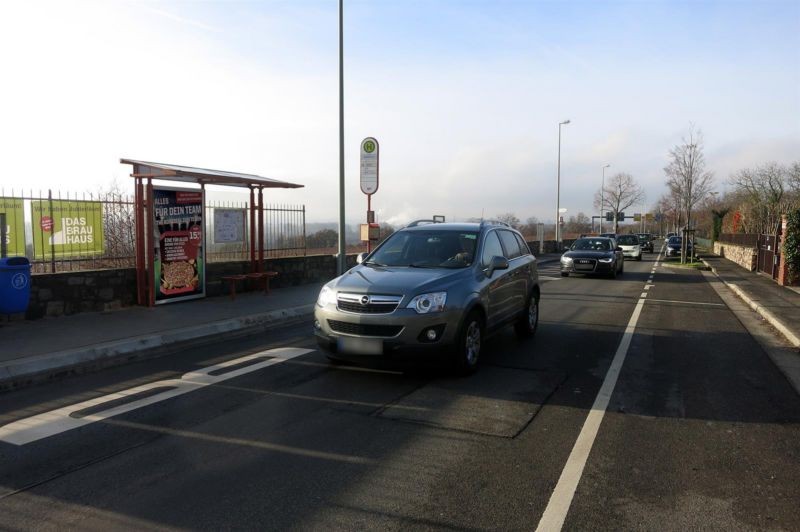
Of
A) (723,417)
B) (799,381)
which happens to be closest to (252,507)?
(723,417)

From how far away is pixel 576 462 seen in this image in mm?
4332

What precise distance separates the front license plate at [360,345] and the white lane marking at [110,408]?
1428 mm

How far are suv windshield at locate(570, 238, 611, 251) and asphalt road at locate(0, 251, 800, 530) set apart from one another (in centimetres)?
1492

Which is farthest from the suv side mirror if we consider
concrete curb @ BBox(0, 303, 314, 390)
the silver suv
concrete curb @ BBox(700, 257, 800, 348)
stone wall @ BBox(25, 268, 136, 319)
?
stone wall @ BBox(25, 268, 136, 319)

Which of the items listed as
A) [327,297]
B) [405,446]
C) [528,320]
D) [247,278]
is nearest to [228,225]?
[247,278]

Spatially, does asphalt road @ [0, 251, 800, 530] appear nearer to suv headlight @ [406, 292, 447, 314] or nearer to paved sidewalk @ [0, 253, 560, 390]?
paved sidewalk @ [0, 253, 560, 390]

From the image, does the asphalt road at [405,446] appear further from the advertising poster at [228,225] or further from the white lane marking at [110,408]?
the advertising poster at [228,225]

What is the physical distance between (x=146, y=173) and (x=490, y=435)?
8246 millimetres

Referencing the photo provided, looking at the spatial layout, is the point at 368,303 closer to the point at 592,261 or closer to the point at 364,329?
the point at 364,329

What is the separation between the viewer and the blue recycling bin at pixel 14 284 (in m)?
8.52

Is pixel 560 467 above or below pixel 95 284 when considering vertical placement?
below

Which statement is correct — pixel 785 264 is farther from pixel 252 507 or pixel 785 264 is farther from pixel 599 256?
pixel 252 507

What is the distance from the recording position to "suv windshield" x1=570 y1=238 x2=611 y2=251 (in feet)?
73.7

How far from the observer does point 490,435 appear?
4.86 metres
